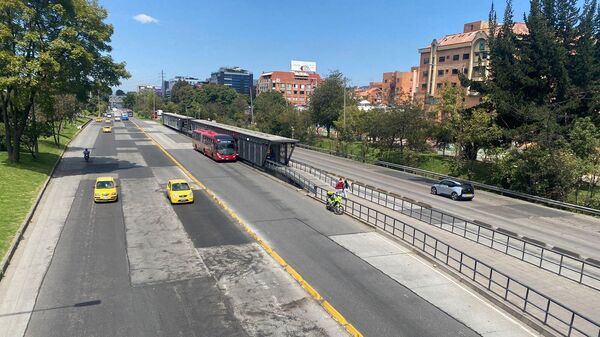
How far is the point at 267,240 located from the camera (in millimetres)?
19391

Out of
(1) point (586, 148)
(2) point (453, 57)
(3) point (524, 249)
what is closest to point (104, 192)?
(3) point (524, 249)

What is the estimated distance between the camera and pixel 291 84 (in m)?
186

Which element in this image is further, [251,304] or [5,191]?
[5,191]

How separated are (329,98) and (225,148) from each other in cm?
4099

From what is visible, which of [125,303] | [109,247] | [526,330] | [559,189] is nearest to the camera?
[526,330]

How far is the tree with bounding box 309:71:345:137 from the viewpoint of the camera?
82.1 m

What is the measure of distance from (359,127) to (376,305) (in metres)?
50.1

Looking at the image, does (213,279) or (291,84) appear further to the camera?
(291,84)

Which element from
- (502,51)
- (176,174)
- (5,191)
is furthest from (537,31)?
(5,191)

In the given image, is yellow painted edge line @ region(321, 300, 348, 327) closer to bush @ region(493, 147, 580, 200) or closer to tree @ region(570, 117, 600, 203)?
bush @ region(493, 147, 580, 200)

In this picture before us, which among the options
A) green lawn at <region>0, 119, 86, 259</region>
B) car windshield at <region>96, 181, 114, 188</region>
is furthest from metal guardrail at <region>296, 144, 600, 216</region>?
green lawn at <region>0, 119, 86, 259</region>

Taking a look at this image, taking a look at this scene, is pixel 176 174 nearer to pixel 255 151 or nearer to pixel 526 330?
pixel 255 151

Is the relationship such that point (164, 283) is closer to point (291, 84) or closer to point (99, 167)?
point (99, 167)

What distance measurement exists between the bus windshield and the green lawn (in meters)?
15.8
